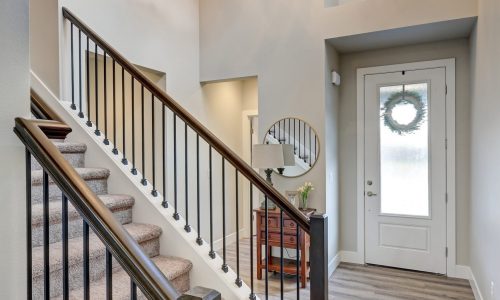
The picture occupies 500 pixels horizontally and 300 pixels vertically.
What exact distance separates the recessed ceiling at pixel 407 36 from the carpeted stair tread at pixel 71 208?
2.82 m

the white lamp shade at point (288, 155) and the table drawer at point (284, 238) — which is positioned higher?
the white lamp shade at point (288, 155)

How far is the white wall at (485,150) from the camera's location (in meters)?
2.43

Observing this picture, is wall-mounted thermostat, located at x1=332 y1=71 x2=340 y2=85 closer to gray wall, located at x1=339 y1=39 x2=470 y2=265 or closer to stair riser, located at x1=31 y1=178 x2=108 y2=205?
gray wall, located at x1=339 y1=39 x2=470 y2=265

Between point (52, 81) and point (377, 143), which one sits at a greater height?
point (52, 81)

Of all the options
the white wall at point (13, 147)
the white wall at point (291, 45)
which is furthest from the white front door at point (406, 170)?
the white wall at point (13, 147)

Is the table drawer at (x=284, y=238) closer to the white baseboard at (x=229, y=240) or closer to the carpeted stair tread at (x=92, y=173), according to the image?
the white baseboard at (x=229, y=240)

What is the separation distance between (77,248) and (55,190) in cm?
52

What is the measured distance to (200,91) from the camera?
4758 millimetres

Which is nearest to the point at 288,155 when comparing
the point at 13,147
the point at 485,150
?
the point at 485,150

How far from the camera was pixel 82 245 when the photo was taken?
1990mm

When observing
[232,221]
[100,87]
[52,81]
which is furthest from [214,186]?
[52,81]

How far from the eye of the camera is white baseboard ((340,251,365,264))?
436cm

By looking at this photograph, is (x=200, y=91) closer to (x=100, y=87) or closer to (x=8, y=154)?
(x=100, y=87)

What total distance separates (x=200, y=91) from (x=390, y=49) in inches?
96.9
